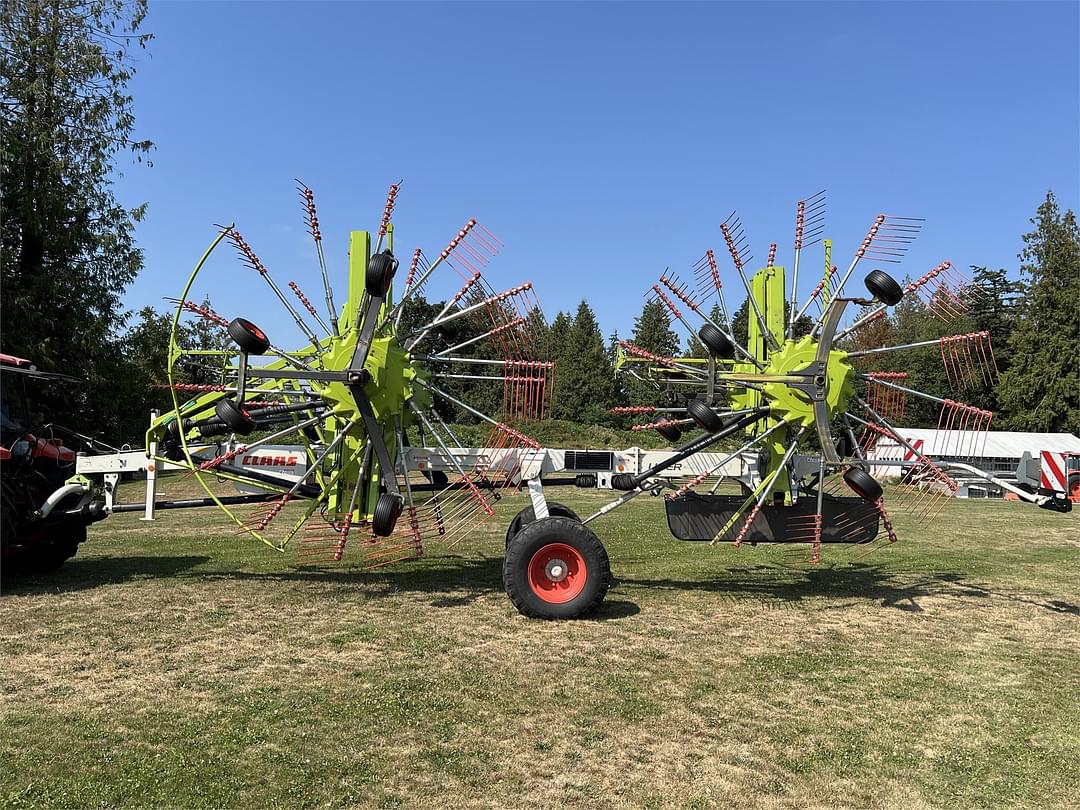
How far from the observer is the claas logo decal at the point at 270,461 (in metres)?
8.56

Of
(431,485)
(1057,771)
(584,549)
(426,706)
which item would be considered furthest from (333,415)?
(1057,771)

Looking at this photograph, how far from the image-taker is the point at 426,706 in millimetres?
5199

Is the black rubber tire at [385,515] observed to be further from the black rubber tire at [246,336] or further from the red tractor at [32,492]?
the red tractor at [32,492]

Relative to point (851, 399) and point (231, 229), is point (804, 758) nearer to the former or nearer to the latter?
point (851, 399)

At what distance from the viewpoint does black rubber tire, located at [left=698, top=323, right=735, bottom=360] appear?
7547mm

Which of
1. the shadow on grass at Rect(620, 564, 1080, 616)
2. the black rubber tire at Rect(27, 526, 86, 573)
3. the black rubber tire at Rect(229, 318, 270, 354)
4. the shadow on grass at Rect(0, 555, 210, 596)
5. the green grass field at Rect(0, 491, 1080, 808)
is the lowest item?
the green grass field at Rect(0, 491, 1080, 808)

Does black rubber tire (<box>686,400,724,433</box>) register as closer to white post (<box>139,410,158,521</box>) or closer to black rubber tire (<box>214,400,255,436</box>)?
black rubber tire (<box>214,400,255,436</box>)

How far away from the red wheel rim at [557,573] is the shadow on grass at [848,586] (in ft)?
6.13

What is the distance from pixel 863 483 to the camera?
761cm

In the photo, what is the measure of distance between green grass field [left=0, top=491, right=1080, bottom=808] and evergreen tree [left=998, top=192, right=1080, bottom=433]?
3879 cm

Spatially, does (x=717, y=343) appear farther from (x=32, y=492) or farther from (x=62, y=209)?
(x=62, y=209)

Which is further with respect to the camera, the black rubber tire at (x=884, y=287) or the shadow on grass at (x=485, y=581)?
the shadow on grass at (x=485, y=581)

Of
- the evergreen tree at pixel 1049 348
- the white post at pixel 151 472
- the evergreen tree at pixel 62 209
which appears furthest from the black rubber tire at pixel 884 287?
the evergreen tree at pixel 1049 348

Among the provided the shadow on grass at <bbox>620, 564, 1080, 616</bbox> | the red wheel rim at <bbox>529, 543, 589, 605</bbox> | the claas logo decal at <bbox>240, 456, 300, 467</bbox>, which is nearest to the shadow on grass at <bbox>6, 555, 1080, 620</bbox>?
the shadow on grass at <bbox>620, 564, 1080, 616</bbox>
